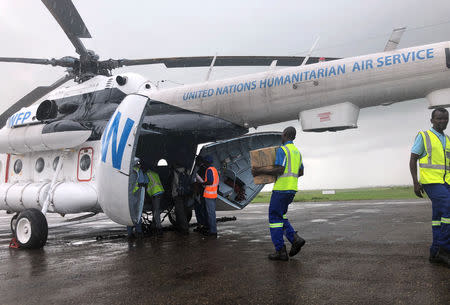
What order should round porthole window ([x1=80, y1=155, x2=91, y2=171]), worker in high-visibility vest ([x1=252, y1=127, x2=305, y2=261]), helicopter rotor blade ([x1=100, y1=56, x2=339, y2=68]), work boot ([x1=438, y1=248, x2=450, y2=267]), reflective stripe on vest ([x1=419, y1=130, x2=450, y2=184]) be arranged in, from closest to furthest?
work boot ([x1=438, y1=248, x2=450, y2=267])
reflective stripe on vest ([x1=419, y1=130, x2=450, y2=184])
worker in high-visibility vest ([x1=252, y1=127, x2=305, y2=261])
helicopter rotor blade ([x1=100, y1=56, x2=339, y2=68])
round porthole window ([x1=80, y1=155, x2=91, y2=171])

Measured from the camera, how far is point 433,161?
4754 mm

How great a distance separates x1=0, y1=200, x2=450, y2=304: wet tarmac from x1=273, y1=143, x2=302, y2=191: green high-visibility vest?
1043 millimetres

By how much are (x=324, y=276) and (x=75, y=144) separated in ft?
22.6

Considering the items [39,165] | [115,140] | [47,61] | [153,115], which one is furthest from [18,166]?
[115,140]

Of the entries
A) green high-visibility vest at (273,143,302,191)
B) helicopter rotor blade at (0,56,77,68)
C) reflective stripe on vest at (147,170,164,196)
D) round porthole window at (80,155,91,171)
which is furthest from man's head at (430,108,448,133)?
helicopter rotor blade at (0,56,77,68)

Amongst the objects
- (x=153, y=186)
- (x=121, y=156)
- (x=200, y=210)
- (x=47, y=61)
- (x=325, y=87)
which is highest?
(x=47, y=61)

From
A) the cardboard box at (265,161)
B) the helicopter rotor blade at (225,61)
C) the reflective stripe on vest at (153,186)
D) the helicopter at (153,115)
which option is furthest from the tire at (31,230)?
the cardboard box at (265,161)

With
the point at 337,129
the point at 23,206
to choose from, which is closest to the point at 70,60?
the point at 23,206

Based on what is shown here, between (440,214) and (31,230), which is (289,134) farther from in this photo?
(31,230)

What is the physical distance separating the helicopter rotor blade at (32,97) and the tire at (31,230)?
4400 mm

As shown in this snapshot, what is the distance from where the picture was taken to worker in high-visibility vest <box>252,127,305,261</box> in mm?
5250

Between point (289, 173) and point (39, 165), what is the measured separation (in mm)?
7408

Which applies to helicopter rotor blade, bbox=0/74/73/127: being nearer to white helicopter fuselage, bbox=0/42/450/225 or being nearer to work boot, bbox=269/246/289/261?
white helicopter fuselage, bbox=0/42/450/225

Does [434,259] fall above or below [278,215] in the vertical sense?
below
